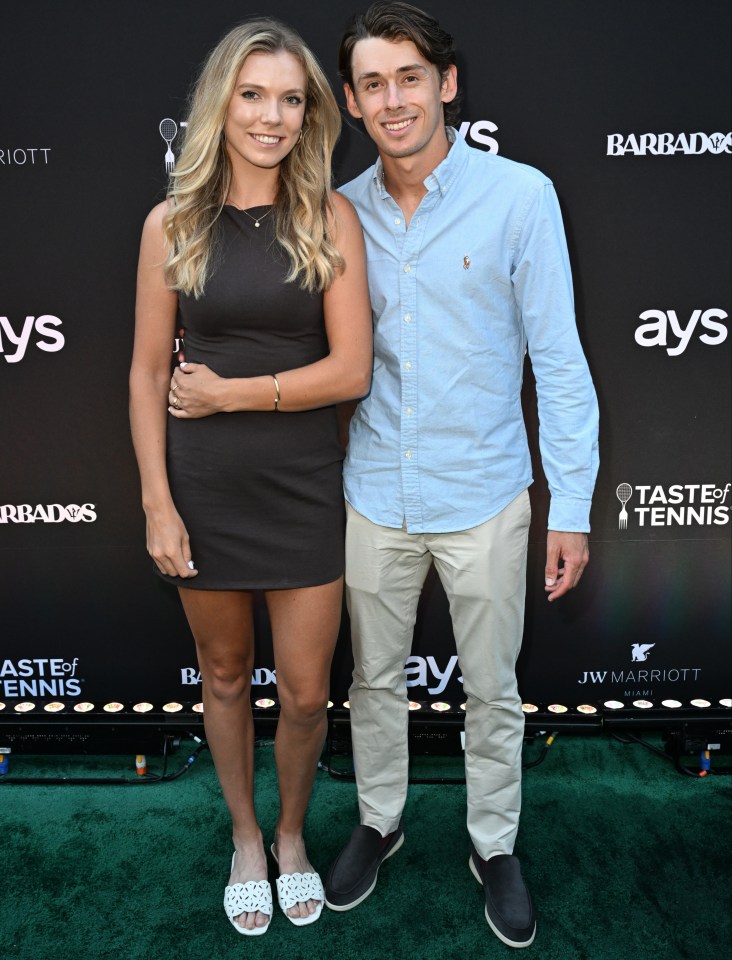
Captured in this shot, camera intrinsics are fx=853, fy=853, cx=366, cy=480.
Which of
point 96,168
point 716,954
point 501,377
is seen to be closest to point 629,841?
point 716,954

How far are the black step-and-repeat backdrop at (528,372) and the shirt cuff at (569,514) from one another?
32.6 inches

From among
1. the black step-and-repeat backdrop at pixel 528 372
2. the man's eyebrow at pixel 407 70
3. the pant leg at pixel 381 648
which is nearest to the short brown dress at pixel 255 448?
the pant leg at pixel 381 648

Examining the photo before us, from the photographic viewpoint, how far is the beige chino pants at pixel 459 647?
6.35 feet

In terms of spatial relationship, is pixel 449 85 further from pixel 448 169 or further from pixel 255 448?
pixel 255 448

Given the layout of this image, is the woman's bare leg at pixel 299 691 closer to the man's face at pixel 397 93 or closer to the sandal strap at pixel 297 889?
the sandal strap at pixel 297 889

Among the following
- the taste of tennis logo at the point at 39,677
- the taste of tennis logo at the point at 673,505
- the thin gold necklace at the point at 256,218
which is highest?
the thin gold necklace at the point at 256,218

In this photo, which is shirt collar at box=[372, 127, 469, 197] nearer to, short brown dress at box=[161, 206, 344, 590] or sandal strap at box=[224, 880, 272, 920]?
short brown dress at box=[161, 206, 344, 590]

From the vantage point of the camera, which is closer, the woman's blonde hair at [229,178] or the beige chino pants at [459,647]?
the woman's blonde hair at [229,178]

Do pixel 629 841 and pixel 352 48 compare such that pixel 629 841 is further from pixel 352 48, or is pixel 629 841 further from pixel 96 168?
pixel 96 168

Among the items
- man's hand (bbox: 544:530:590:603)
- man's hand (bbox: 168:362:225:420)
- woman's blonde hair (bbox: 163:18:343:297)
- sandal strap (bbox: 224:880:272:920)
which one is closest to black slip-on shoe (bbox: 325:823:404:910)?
sandal strap (bbox: 224:880:272:920)

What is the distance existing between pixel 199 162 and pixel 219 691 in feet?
3.85

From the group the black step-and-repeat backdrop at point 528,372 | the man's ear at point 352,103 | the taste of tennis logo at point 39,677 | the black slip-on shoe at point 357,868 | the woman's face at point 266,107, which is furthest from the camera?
the taste of tennis logo at point 39,677

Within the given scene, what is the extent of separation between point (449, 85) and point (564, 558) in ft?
3.50

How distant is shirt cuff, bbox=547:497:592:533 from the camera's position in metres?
1.90
